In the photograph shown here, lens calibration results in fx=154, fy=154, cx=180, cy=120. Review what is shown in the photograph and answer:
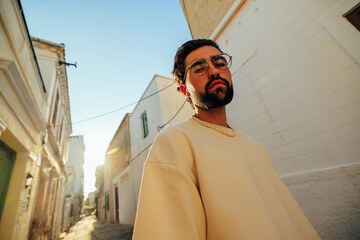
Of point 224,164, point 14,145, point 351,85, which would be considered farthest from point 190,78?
point 14,145

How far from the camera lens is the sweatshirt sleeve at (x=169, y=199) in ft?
1.99

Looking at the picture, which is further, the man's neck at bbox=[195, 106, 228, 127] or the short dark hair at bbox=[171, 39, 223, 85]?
the short dark hair at bbox=[171, 39, 223, 85]

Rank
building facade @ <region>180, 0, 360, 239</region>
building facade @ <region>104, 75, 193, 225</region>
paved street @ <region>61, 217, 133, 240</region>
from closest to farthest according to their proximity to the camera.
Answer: building facade @ <region>180, 0, 360, 239</region>, paved street @ <region>61, 217, 133, 240</region>, building facade @ <region>104, 75, 193, 225</region>

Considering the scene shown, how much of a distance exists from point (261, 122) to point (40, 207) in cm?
1026

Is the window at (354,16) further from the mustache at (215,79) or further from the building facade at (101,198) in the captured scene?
the building facade at (101,198)

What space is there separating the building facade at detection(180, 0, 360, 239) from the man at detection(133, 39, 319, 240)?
Result: 2075mm

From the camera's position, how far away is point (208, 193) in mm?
749

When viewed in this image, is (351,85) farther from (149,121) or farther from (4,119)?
(149,121)

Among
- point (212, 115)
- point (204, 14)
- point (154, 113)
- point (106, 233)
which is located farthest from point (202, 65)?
point (106, 233)

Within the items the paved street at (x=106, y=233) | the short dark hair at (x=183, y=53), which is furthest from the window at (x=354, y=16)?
the paved street at (x=106, y=233)

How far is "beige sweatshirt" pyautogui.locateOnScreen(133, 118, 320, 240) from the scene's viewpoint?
0.63 m

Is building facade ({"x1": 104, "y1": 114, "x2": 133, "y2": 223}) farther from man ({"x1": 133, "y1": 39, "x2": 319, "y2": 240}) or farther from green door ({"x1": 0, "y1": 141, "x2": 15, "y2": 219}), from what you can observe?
man ({"x1": 133, "y1": 39, "x2": 319, "y2": 240})

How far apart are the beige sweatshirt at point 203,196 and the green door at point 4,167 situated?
17.0 ft

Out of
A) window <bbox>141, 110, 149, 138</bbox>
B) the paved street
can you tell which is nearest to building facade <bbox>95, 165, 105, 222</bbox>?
the paved street
